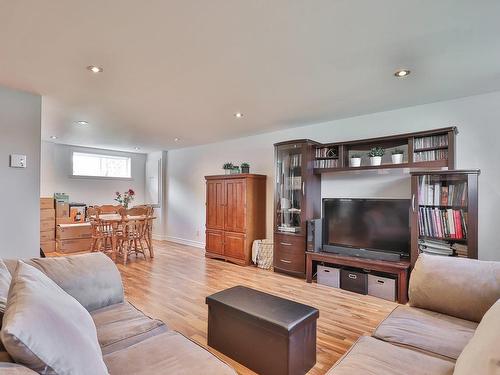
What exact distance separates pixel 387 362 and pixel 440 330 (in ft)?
1.81

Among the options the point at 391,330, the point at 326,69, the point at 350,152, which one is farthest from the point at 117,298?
the point at 350,152

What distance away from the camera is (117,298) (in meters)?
1.94

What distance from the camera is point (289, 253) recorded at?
4.11 m

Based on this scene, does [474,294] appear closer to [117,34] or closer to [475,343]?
[475,343]

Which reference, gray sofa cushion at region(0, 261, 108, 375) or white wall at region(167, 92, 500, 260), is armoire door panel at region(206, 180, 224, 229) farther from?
gray sofa cushion at region(0, 261, 108, 375)

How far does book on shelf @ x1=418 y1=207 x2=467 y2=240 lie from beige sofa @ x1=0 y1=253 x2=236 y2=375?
282 centimetres

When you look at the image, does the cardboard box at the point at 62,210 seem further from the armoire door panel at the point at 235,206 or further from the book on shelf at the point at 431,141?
the book on shelf at the point at 431,141

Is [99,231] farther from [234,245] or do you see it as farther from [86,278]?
[86,278]

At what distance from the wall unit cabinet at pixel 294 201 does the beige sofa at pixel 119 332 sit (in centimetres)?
260

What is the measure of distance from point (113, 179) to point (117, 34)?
5.83m

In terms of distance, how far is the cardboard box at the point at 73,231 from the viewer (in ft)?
18.0

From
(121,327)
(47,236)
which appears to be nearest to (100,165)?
(47,236)

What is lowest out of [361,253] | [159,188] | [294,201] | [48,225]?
[361,253]

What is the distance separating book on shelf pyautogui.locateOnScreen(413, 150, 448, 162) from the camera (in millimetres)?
3096
